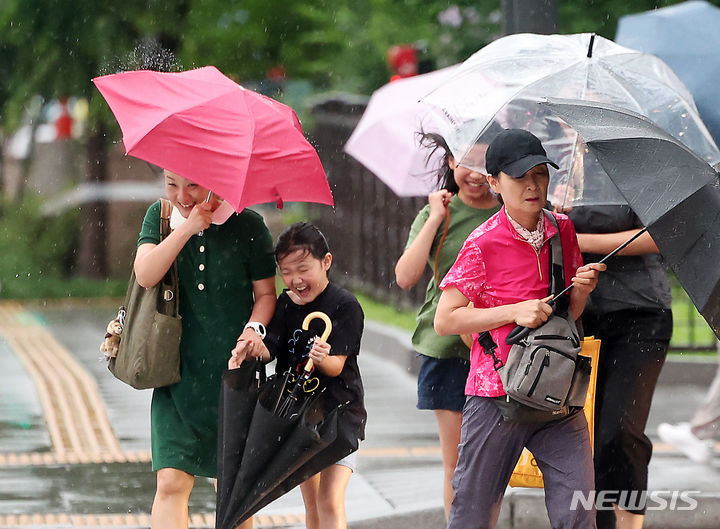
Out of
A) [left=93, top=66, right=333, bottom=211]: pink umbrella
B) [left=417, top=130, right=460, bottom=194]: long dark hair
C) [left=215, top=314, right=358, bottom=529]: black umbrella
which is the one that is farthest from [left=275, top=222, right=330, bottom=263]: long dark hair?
[left=417, top=130, right=460, bottom=194]: long dark hair

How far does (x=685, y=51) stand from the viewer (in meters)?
6.57

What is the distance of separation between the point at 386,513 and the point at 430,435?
7.88 feet

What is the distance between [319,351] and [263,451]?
41 centimetres

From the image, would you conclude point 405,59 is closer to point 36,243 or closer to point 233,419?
point 36,243

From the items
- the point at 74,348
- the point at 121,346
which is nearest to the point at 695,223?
the point at 121,346

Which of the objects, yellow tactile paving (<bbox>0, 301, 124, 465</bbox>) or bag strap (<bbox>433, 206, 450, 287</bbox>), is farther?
yellow tactile paving (<bbox>0, 301, 124, 465</bbox>)

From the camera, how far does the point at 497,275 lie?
14.8 feet

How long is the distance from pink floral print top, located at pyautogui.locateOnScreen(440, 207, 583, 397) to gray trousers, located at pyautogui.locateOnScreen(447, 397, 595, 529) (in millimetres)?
130

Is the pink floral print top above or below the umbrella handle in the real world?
above

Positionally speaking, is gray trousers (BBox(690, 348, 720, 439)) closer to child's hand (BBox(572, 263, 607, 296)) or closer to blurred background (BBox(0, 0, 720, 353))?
blurred background (BBox(0, 0, 720, 353))

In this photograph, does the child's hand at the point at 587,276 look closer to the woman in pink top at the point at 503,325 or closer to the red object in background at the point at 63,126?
the woman in pink top at the point at 503,325

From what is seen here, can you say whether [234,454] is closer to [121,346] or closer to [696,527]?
[121,346]

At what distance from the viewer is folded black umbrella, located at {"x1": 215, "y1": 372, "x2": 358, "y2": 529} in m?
4.61

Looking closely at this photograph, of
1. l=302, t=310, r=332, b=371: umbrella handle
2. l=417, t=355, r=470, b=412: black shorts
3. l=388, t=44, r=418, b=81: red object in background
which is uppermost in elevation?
l=388, t=44, r=418, b=81: red object in background
